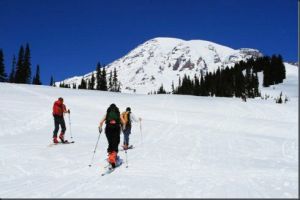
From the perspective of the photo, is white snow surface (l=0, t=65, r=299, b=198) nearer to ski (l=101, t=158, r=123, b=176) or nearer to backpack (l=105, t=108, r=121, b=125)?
ski (l=101, t=158, r=123, b=176)

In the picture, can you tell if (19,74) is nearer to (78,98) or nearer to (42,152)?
(78,98)

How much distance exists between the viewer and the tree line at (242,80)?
4821 inches

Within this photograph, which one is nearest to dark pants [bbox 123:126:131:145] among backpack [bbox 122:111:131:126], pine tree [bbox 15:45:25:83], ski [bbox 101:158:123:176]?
backpack [bbox 122:111:131:126]

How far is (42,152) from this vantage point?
A: 51.1ft

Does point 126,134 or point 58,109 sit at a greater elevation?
point 58,109

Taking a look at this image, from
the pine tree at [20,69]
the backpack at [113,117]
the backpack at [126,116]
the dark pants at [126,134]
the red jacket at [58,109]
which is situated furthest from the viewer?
the pine tree at [20,69]

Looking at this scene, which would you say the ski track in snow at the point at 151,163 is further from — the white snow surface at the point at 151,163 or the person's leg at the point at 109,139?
the person's leg at the point at 109,139

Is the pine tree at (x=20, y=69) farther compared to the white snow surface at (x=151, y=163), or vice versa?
the pine tree at (x=20, y=69)

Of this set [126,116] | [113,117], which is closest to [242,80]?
[126,116]

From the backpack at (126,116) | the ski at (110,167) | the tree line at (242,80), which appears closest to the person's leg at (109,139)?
the ski at (110,167)

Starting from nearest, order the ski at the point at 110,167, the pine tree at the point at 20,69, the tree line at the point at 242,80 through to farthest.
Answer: the ski at the point at 110,167, the pine tree at the point at 20,69, the tree line at the point at 242,80

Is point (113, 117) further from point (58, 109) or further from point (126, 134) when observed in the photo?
point (58, 109)

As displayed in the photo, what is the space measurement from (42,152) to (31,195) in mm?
7233

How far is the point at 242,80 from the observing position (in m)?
127
